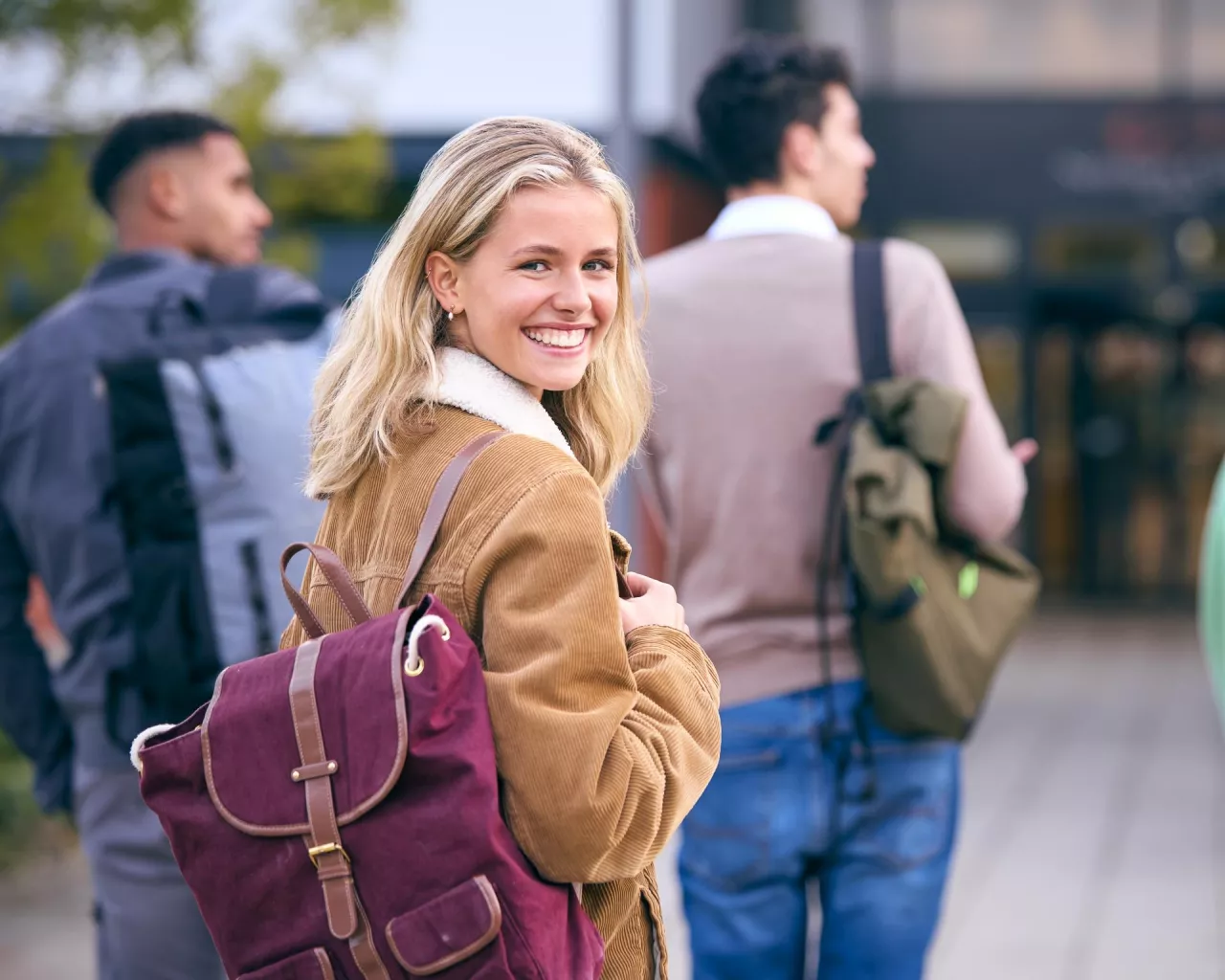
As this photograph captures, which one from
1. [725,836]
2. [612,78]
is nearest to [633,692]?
[725,836]

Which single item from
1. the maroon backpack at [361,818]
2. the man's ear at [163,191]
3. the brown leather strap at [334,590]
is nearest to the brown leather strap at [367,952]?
the maroon backpack at [361,818]

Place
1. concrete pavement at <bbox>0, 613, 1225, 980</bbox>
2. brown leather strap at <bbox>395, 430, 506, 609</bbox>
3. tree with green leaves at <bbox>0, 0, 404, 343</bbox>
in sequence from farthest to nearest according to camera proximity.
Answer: tree with green leaves at <bbox>0, 0, 404, 343</bbox> < concrete pavement at <bbox>0, 613, 1225, 980</bbox> < brown leather strap at <bbox>395, 430, 506, 609</bbox>

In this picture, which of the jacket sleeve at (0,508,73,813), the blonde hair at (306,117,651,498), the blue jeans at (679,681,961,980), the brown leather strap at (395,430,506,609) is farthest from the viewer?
the jacket sleeve at (0,508,73,813)

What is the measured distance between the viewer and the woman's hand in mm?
1963

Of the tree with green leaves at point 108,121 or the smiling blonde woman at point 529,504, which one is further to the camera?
the tree with green leaves at point 108,121

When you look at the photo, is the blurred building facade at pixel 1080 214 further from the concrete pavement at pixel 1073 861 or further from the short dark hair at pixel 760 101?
the short dark hair at pixel 760 101

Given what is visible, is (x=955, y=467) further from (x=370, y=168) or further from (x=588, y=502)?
(x=370, y=168)

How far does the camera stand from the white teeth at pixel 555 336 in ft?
6.53

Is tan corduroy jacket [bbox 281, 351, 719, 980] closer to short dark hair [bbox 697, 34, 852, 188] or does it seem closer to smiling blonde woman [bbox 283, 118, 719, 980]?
smiling blonde woman [bbox 283, 118, 719, 980]

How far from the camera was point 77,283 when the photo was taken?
713 centimetres

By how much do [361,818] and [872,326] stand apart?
5.54 feet

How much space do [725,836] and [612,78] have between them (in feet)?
11.5

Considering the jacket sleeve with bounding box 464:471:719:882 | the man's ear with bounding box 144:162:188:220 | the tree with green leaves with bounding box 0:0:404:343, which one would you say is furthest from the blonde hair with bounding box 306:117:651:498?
the tree with green leaves with bounding box 0:0:404:343

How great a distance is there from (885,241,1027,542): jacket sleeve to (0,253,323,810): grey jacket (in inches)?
44.4
